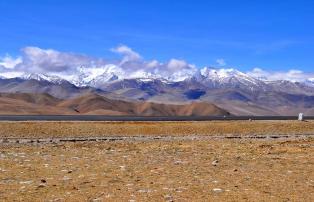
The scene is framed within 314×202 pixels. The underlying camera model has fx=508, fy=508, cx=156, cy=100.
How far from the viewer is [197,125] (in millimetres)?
67938

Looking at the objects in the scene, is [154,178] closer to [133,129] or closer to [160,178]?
[160,178]

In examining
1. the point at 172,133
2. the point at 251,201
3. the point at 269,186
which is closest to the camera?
the point at 251,201

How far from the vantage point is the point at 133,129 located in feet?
204

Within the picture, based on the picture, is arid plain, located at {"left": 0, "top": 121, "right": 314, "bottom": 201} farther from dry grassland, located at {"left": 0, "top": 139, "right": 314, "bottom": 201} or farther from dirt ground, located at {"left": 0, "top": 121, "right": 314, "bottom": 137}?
dirt ground, located at {"left": 0, "top": 121, "right": 314, "bottom": 137}

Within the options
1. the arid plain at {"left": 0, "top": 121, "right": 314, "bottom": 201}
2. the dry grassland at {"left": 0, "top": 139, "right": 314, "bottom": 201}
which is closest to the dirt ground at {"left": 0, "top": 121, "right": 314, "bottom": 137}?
the arid plain at {"left": 0, "top": 121, "right": 314, "bottom": 201}

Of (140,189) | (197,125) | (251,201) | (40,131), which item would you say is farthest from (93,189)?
(197,125)

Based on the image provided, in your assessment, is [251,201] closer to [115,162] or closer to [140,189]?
[140,189]

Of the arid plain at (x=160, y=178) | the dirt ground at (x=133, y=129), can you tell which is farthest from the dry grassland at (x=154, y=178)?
the dirt ground at (x=133, y=129)

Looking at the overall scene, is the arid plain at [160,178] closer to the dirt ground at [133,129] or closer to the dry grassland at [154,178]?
the dry grassland at [154,178]

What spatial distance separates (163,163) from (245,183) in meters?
5.85

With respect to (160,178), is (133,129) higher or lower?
higher

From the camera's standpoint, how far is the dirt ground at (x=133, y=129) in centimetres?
5528

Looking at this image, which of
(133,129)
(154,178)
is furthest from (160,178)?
(133,129)

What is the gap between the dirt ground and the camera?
5528 cm
